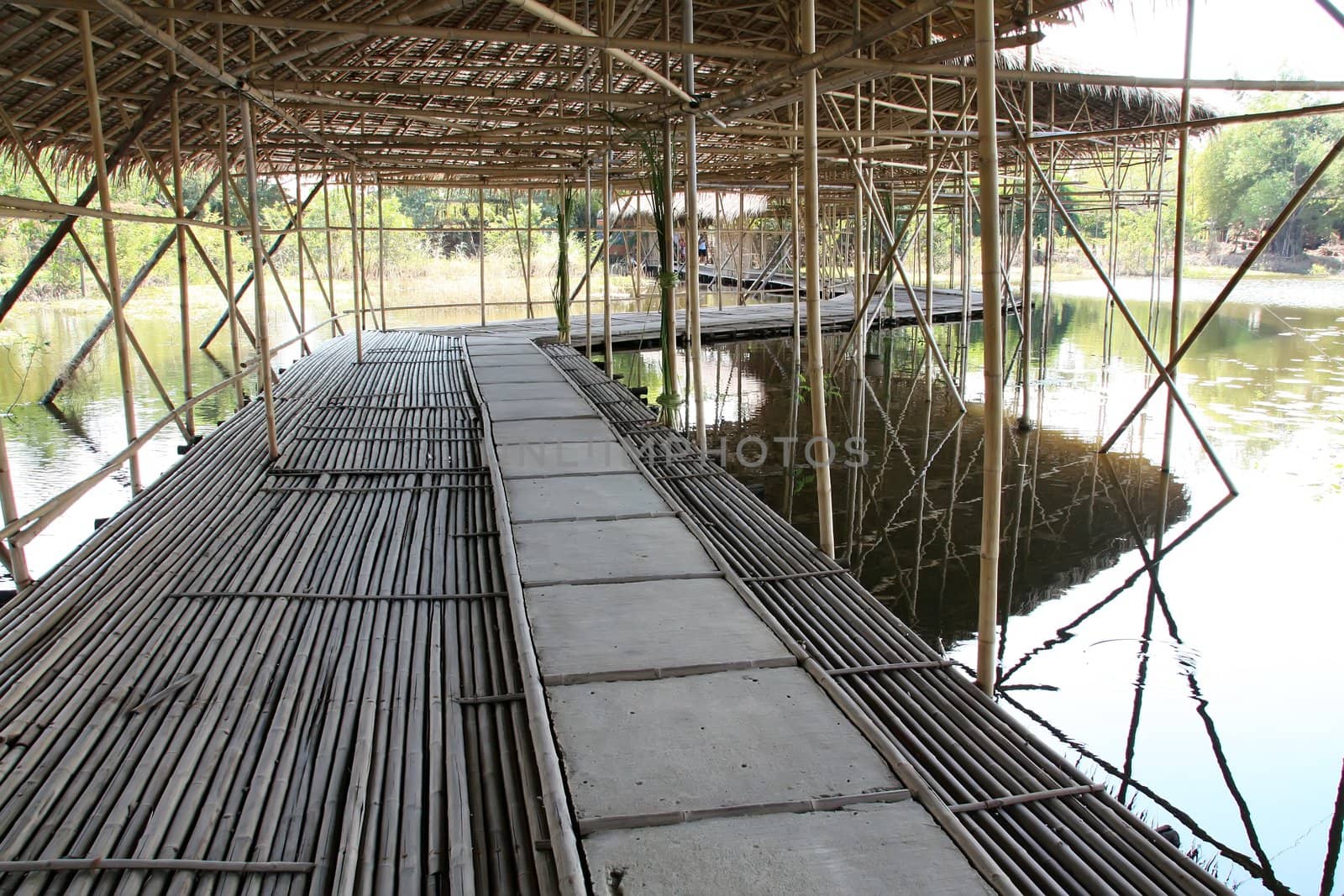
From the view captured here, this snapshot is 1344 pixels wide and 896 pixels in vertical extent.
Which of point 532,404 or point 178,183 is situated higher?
point 178,183

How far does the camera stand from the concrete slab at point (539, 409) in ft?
21.9

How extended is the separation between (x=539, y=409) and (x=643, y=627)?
12.9 feet

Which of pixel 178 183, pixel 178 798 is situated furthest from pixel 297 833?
pixel 178 183

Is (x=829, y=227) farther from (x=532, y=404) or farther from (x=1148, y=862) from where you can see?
(x=1148, y=862)

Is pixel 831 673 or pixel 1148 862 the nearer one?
pixel 1148 862

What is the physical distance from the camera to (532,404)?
23.4ft

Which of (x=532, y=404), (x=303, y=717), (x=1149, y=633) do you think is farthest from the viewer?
(x=532, y=404)

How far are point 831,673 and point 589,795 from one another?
1.06m

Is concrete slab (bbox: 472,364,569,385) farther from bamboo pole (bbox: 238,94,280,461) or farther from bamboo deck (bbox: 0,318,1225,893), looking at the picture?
bamboo deck (bbox: 0,318,1225,893)

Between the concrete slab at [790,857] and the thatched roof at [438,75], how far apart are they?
2.95 metres

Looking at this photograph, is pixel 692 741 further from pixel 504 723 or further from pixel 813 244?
pixel 813 244

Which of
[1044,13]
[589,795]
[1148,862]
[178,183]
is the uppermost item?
[1044,13]

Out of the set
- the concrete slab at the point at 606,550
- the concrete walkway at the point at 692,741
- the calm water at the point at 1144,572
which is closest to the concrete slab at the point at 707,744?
the concrete walkway at the point at 692,741

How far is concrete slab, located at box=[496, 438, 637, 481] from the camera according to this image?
5266mm
